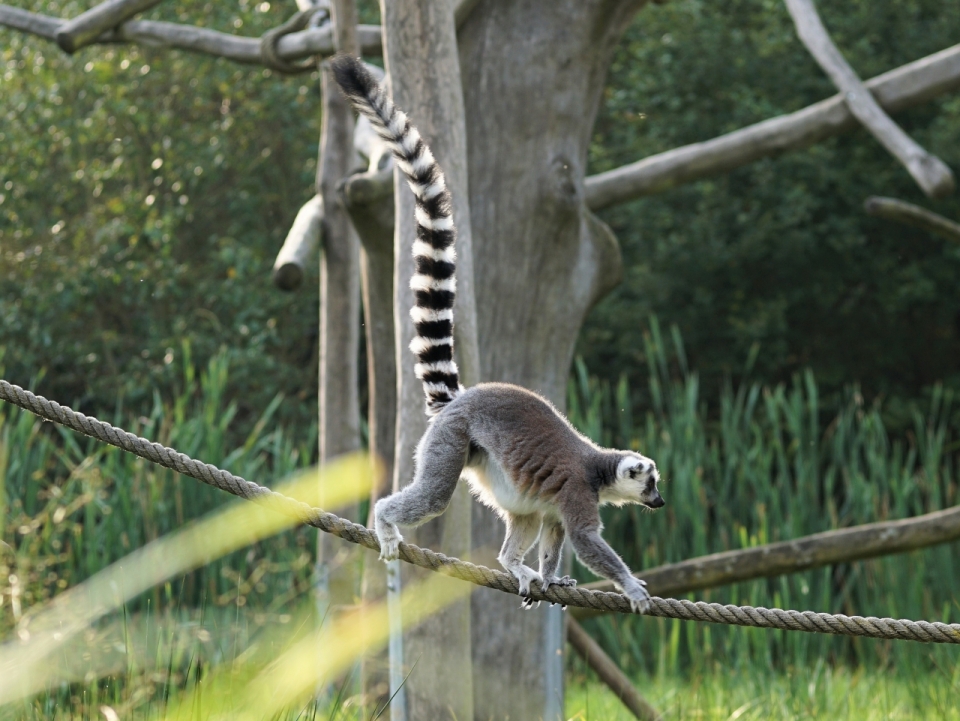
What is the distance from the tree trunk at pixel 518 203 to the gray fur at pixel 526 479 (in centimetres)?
117

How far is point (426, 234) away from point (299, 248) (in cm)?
157

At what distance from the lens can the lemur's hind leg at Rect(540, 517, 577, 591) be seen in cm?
263

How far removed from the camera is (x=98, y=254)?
9.79 m

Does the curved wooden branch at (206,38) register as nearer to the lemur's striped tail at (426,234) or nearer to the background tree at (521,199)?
the background tree at (521,199)

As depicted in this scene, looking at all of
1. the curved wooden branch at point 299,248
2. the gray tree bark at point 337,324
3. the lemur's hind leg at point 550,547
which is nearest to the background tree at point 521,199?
the curved wooden branch at point 299,248

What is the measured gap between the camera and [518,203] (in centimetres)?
382

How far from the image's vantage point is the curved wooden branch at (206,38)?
190 inches

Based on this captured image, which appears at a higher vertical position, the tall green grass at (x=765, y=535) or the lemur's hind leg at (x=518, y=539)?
the lemur's hind leg at (x=518, y=539)

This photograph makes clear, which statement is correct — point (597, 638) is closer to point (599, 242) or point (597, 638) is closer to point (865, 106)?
point (599, 242)

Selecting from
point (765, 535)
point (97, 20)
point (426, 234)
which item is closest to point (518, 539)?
point (426, 234)

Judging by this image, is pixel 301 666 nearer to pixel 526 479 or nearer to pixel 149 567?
pixel 526 479

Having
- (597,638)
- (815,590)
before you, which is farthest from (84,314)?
(815,590)

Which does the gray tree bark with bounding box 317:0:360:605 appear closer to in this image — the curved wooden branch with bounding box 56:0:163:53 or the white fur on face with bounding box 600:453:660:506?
the curved wooden branch with bounding box 56:0:163:53

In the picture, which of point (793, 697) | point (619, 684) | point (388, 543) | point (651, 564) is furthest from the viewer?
point (651, 564)
